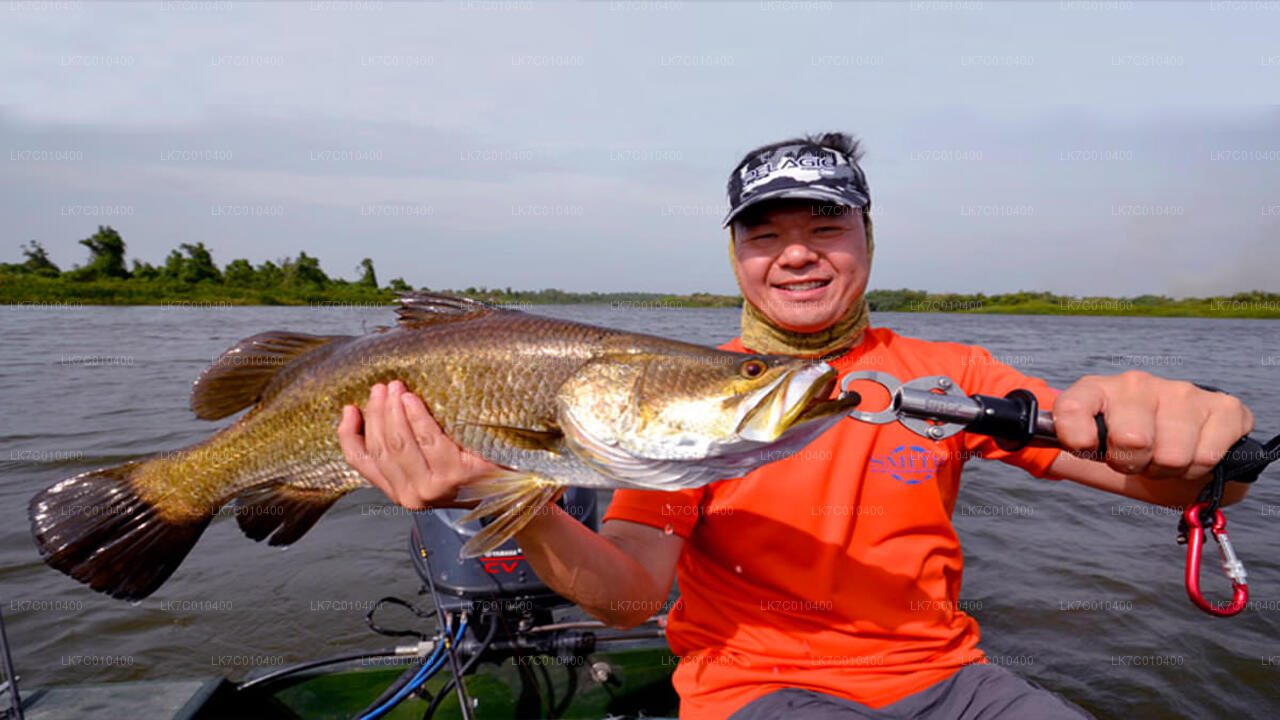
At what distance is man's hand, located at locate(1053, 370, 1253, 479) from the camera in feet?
5.73

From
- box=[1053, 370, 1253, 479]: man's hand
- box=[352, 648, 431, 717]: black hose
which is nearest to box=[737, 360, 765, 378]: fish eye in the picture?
box=[1053, 370, 1253, 479]: man's hand

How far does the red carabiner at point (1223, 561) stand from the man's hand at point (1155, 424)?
118 mm

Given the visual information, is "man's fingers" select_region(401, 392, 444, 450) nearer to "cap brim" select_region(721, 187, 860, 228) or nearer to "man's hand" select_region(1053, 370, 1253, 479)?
"cap brim" select_region(721, 187, 860, 228)

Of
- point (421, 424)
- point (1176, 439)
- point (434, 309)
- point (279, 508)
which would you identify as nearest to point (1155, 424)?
point (1176, 439)

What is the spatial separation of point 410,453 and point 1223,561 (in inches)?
90.9

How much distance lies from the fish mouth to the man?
0.63 metres

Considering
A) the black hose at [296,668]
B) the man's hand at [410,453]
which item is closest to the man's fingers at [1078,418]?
the man's hand at [410,453]

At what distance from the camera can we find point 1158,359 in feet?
80.4

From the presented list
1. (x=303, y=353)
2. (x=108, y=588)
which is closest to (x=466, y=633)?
(x=108, y=588)

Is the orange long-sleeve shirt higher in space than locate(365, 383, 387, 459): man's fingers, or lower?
lower

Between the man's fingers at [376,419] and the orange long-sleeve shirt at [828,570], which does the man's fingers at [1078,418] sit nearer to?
the orange long-sleeve shirt at [828,570]

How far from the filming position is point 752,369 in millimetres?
2002

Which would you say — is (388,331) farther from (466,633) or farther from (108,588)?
(466,633)

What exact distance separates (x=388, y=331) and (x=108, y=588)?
55.4 inches
